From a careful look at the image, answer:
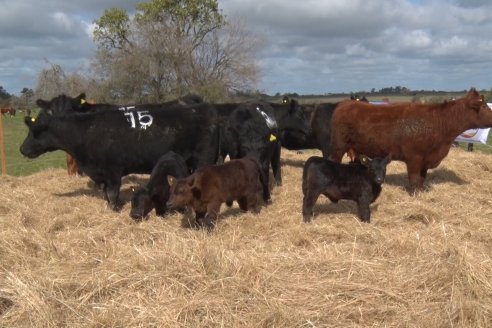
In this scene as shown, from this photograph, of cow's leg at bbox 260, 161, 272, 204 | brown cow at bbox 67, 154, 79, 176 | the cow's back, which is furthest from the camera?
brown cow at bbox 67, 154, 79, 176

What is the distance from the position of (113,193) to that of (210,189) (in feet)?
6.33

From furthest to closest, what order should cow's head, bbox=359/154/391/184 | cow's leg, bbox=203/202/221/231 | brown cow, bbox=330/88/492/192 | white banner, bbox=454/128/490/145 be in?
white banner, bbox=454/128/490/145 → brown cow, bbox=330/88/492/192 → cow's head, bbox=359/154/391/184 → cow's leg, bbox=203/202/221/231

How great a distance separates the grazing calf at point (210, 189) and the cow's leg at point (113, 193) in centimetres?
167

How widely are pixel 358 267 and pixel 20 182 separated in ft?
23.5

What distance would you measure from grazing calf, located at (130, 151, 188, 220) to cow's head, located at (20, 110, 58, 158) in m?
2.09

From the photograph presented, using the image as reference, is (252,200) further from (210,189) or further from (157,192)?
(157,192)

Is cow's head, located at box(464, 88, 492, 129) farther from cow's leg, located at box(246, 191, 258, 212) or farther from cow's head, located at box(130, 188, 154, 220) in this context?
cow's head, located at box(130, 188, 154, 220)

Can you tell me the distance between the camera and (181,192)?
5.48m

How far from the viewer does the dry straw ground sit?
10.7 feet

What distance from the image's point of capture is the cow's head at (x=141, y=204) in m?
6.05

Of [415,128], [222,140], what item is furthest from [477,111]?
[222,140]

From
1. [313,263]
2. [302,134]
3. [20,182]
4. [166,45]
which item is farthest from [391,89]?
[313,263]

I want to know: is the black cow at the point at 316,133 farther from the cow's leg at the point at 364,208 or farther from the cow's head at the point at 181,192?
the cow's head at the point at 181,192

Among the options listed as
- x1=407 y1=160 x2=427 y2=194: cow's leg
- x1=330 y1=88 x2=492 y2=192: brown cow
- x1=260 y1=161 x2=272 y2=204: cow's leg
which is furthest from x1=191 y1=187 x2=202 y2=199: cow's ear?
x1=407 y1=160 x2=427 y2=194: cow's leg
